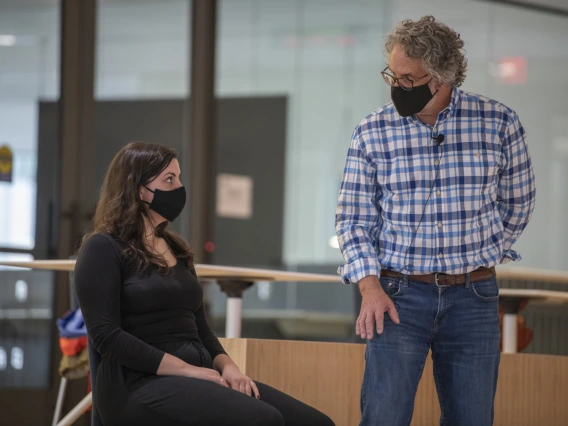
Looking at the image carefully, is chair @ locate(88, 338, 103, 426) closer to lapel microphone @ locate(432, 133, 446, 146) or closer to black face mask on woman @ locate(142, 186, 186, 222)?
black face mask on woman @ locate(142, 186, 186, 222)

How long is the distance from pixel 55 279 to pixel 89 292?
2.77 m

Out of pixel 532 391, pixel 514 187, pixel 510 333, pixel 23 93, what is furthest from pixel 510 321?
pixel 23 93

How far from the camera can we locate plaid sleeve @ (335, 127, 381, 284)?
7.61 feet

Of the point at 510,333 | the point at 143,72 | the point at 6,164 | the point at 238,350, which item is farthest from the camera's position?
the point at 143,72

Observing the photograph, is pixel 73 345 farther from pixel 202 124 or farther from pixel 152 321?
pixel 202 124

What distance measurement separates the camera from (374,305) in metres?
2.24

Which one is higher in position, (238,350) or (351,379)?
(238,350)

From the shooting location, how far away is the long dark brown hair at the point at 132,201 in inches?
97.5

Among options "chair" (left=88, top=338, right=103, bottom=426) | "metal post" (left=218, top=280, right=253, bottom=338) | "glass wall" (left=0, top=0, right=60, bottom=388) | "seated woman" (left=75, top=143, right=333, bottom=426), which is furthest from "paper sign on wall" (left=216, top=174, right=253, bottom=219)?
"chair" (left=88, top=338, right=103, bottom=426)

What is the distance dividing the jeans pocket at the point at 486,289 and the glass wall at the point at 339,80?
3.39 metres

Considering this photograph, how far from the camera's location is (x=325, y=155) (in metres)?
5.80

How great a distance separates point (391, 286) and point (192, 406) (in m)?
0.58

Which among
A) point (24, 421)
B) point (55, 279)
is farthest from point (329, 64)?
point (24, 421)

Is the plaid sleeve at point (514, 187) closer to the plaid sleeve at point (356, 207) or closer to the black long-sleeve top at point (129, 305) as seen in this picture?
the plaid sleeve at point (356, 207)
